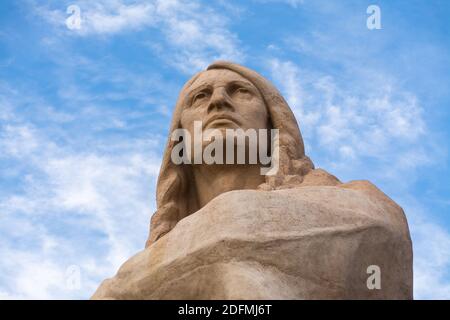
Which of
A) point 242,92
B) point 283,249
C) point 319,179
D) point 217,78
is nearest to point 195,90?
point 217,78

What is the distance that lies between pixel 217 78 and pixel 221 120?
0.77 metres

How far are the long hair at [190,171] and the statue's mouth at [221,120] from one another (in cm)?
53

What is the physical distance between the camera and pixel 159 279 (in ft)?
28.7

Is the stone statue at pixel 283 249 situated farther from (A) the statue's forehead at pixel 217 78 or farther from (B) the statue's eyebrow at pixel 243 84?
(A) the statue's forehead at pixel 217 78

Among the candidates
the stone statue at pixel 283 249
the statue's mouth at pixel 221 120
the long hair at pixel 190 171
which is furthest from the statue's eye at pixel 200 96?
the stone statue at pixel 283 249

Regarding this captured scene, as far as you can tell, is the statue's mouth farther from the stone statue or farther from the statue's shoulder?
the statue's shoulder

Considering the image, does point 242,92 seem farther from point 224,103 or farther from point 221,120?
point 221,120

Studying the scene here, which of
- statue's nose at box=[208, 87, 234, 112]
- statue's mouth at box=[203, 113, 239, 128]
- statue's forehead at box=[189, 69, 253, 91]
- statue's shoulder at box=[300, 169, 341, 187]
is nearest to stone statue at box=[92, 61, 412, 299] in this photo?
A: statue's shoulder at box=[300, 169, 341, 187]

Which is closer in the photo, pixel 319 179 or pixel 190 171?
pixel 319 179

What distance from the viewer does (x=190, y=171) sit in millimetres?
11766

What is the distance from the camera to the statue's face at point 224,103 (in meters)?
Answer: 11.4

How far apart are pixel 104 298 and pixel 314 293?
184 centimetres

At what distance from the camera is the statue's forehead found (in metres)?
11.9
